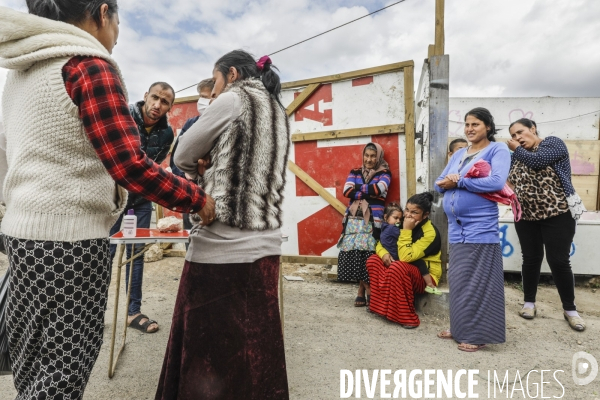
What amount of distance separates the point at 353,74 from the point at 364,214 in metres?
1.77

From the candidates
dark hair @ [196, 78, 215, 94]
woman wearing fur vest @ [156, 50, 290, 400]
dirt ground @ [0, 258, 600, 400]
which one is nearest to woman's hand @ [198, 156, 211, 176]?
woman wearing fur vest @ [156, 50, 290, 400]

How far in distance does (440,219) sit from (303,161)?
81.7 inches

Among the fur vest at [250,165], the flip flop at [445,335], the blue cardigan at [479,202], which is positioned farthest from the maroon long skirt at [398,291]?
the fur vest at [250,165]

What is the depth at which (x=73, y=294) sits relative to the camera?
125 centimetres

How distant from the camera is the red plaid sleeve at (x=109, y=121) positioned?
1.16 meters

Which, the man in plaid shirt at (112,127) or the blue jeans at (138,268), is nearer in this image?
the man in plaid shirt at (112,127)

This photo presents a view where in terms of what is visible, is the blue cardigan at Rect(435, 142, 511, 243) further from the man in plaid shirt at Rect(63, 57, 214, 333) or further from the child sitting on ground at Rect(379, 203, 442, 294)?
the man in plaid shirt at Rect(63, 57, 214, 333)

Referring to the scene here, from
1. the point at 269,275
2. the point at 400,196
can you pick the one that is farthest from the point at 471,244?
the point at 269,275

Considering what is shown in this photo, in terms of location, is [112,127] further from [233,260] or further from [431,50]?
[431,50]

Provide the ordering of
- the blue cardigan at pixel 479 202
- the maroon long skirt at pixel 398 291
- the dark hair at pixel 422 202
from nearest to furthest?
the blue cardigan at pixel 479 202 → the maroon long skirt at pixel 398 291 → the dark hair at pixel 422 202

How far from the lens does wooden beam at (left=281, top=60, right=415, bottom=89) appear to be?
464 centimetres

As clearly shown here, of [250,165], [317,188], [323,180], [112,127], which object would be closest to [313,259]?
[317,188]

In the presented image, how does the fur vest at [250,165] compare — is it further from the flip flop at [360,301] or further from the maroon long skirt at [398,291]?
the flip flop at [360,301]

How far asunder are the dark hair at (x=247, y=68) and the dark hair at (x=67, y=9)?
60 cm
